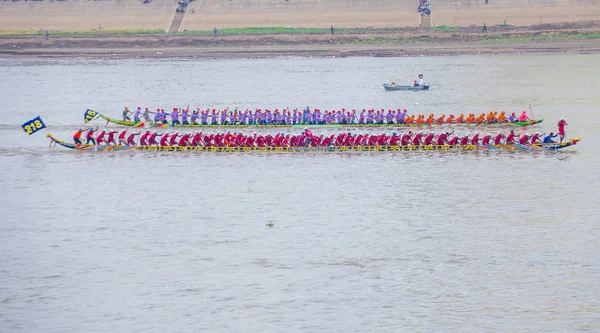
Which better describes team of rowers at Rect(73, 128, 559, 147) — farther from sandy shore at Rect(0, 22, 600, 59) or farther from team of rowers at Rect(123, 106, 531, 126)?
sandy shore at Rect(0, 22, 600, 59)

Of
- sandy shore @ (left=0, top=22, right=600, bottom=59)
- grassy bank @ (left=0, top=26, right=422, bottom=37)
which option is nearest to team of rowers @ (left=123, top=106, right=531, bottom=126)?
sandy shore @ (left=0, top=22, right=600, bottom=59)

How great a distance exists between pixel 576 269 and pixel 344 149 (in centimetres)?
1544

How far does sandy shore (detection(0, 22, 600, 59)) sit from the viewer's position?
72812mm

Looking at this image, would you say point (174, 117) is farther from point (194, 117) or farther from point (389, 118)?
point (389, 118)

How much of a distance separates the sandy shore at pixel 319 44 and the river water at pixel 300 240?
85.7 feet

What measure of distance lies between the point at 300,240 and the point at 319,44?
5181cm

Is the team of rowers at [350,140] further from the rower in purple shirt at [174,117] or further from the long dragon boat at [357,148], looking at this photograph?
the rower in purple shirt at [174,117]

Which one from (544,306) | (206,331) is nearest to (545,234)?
(544,306)

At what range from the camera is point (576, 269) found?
2336 cm

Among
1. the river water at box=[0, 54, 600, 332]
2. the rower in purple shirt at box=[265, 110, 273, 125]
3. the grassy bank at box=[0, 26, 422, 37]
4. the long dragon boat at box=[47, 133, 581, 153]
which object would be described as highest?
the grassy bank at box=[0, 26, 422, 37]

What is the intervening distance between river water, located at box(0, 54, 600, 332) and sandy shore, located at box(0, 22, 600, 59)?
85.7 ft

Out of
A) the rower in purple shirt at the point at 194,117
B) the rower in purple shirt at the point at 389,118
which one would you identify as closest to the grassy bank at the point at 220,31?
the rower in purple shirt at the point at 194,117

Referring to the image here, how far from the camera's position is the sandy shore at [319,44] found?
72812mm

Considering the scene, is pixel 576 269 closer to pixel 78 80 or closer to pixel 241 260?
pixel 241 260
